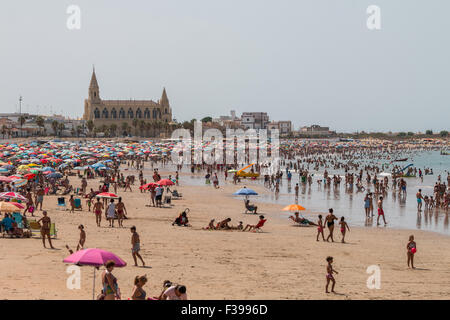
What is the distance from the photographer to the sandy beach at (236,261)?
9.62 meters

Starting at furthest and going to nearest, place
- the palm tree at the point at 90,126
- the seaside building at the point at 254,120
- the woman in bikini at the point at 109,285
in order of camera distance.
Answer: the seaside building at the point at 254,120 → the palm tree at the point at 90,126 → the woman in bikini at the point at 109,285

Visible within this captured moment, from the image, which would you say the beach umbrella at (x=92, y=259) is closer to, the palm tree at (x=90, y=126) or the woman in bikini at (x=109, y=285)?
the woman in bikini at (x=109, y=285)

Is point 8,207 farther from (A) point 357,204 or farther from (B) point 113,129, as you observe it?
(B) point 113,129

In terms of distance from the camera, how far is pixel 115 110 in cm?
12394

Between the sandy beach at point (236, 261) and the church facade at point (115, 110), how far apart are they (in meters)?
107

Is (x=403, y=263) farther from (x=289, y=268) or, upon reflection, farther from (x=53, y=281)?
(x=53, y=281)

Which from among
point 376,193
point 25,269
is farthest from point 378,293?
point 376,193

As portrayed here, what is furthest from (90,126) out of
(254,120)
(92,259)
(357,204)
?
(92,259)

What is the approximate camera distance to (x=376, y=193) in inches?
1275

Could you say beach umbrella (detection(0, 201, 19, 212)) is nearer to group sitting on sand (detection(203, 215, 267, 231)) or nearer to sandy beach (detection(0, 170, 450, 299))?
sandy beach (detection(0, 170, 450, 299))

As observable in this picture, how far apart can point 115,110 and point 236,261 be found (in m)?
→ 116

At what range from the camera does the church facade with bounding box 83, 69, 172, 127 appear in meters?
123

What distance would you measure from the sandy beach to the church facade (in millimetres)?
106540

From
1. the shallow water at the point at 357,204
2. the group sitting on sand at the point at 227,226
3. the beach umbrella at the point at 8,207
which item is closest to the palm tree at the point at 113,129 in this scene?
the shallow water at the point at 357,204
